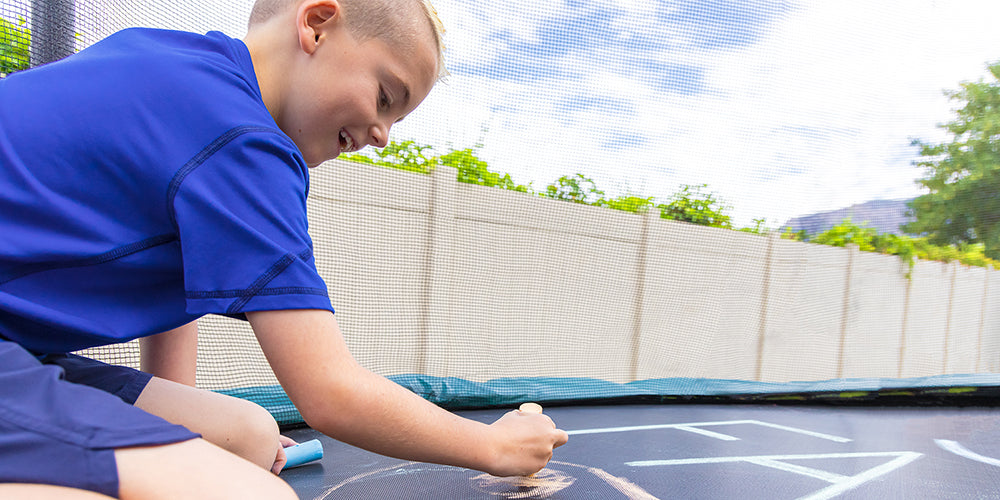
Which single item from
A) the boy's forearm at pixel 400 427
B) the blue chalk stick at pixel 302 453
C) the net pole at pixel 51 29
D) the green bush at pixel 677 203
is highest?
the net pole at pixel 51 29

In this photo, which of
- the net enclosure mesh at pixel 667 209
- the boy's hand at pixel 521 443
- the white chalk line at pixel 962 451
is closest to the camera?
the boy's hand at pixel 521 443

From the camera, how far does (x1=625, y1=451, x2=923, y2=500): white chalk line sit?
1.22 metres

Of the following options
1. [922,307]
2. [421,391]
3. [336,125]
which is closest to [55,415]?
[336,125]

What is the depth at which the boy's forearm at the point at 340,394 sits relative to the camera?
54cm

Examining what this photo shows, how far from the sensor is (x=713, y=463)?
1.39 metres

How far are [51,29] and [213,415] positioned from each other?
992 millimetres

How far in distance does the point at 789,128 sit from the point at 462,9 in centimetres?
155

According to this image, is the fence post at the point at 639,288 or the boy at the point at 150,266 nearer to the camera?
the boy at the point at 150,266

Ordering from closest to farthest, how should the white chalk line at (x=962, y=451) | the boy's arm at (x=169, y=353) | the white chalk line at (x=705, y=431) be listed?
1. the boy's arm at (x=169, y=353)
2. the white chalk line at (x=962, y=451)
3. the white chalk line at (x=705, y=431)

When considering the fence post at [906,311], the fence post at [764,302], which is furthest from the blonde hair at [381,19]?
the fence post at [906,311]

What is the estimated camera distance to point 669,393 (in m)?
2.38

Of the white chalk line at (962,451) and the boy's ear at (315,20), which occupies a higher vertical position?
the boy's ear at (315,20)

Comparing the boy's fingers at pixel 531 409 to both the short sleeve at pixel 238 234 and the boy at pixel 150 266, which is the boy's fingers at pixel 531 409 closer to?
the boy at pixel 150 266

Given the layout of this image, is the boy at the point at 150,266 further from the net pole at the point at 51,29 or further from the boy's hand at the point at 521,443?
the net pole at the point at 51,29
